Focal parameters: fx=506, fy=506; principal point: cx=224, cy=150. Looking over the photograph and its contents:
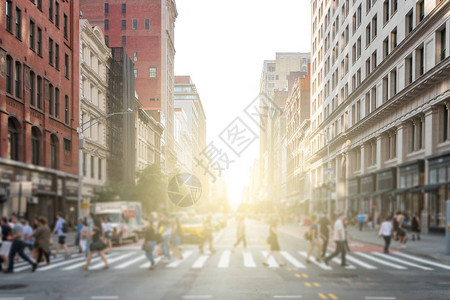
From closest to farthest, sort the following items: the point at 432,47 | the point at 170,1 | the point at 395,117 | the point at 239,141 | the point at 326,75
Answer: the point at 239,141 < the point at 170,1 < the point at 432,47 < the point at 395,117 < the point at 326,75

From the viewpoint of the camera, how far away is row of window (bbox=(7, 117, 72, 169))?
7.46 m

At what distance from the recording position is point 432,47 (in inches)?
1676

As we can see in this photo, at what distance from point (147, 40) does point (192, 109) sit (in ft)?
6.20

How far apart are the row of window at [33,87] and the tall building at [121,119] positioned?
1280 millimetres

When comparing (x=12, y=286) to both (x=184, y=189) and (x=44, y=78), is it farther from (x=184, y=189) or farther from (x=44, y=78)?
(x=184, y=189)

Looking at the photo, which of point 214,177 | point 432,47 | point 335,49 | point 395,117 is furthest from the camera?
point 335,49

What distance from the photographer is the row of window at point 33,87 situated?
26.7 feet

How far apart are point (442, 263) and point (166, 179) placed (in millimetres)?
19288

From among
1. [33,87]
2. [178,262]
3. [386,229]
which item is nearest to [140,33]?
[33,87]

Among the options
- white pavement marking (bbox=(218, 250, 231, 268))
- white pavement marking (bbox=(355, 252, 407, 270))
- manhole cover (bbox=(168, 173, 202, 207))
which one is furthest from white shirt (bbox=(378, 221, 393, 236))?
manhole cover (bbox=(168, 173, 202, 207))

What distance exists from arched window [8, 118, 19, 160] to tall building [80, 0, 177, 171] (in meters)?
3.18

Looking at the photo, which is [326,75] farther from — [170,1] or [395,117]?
[170,1]

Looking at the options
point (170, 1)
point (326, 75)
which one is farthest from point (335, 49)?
point (170, 1)

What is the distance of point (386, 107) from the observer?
2110 inches
